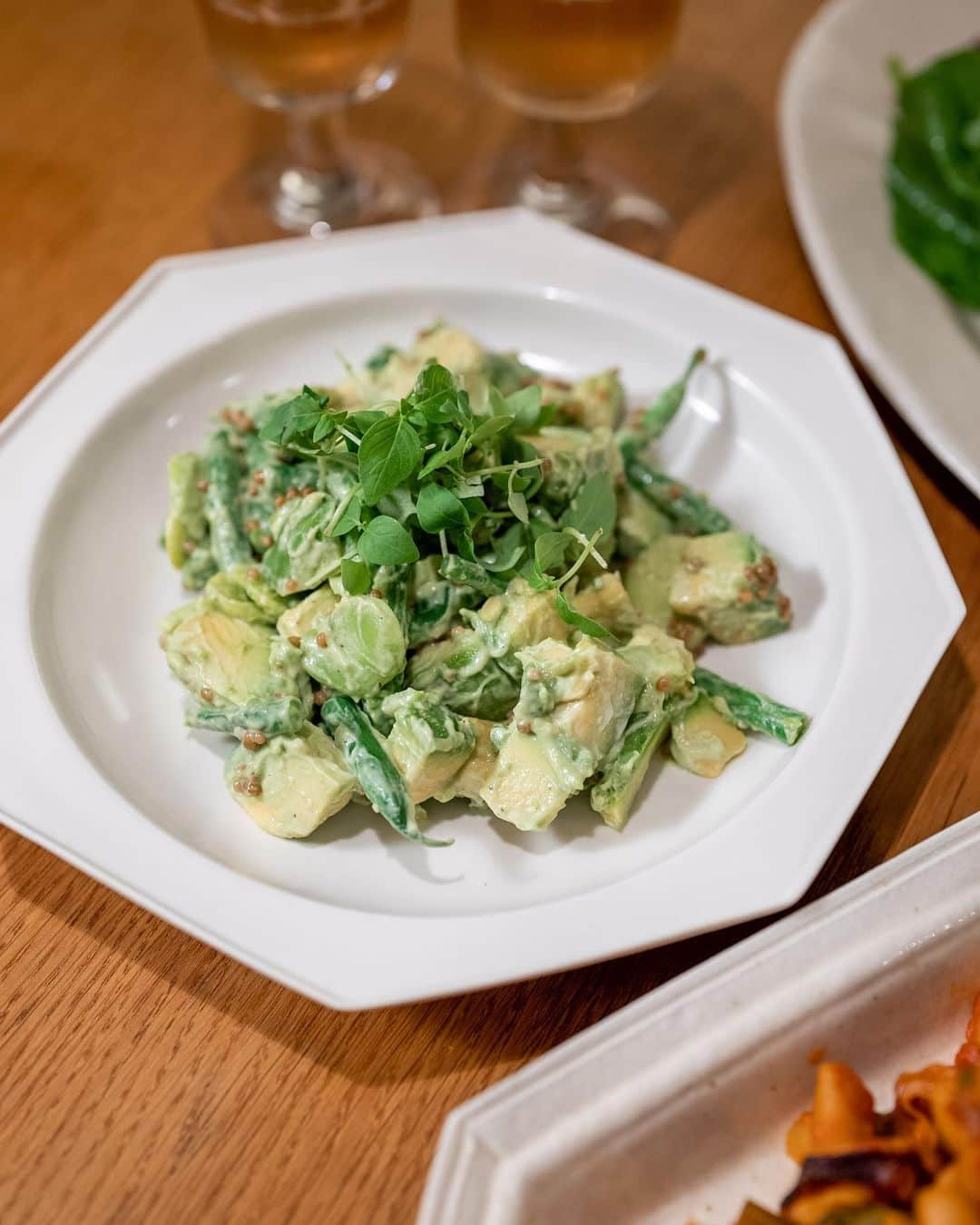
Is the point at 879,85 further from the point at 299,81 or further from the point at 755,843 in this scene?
the point at 755,843

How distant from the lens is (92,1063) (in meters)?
1.26

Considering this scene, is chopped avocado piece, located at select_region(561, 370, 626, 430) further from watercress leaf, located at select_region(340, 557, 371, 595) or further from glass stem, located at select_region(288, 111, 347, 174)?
glass stem, located at select_region(288, 111, 347, 174)

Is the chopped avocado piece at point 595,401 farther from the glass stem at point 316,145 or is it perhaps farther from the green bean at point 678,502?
the glass stem at point 316,145

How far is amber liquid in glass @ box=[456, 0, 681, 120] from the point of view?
1.98m

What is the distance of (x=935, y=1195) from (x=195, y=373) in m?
1.43

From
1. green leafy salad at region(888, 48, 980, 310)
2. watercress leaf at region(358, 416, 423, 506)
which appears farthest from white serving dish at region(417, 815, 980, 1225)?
green leafy salad at region(888, 48, 980, 310)

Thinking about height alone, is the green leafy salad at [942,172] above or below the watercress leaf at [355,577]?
above

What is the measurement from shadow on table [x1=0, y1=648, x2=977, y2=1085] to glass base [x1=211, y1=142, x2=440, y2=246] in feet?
4.47

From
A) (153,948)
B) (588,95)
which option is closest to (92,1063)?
(153,948)

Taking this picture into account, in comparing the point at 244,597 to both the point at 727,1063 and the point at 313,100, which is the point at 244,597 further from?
the point at 313,100

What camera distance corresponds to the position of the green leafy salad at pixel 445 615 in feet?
4.31

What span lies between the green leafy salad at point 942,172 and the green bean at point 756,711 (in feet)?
3.43

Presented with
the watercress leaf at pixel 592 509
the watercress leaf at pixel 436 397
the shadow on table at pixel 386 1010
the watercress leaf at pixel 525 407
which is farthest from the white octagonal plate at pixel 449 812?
the watercress leaf at pixel 436 397

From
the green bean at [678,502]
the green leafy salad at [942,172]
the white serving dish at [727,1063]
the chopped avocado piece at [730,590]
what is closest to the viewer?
the white serving dish at [727,1063]
